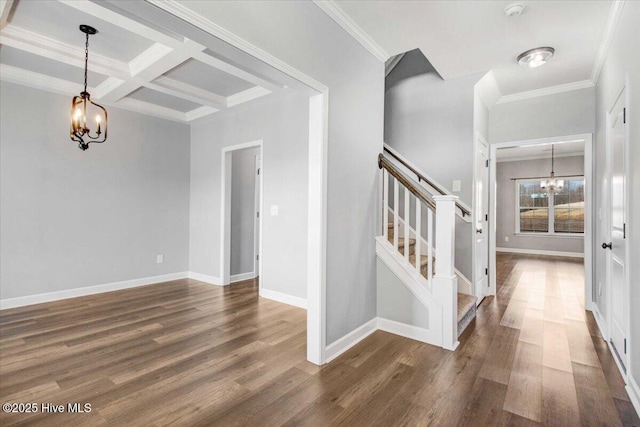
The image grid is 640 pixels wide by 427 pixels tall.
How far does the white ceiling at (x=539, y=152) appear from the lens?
705cm

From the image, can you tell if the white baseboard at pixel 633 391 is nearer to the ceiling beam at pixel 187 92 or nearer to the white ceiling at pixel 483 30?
the white ceiling at pixel 483 30

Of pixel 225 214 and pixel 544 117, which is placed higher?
pixel 544 117

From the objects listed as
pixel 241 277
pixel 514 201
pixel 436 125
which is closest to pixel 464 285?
pixel 436 125

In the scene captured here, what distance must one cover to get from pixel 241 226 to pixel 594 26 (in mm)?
4786

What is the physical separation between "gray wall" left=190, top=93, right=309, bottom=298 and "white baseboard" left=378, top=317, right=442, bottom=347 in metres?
1.14

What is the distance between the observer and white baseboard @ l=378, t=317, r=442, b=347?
2650 millimetres

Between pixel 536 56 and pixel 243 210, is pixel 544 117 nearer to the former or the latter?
pixel 536 56

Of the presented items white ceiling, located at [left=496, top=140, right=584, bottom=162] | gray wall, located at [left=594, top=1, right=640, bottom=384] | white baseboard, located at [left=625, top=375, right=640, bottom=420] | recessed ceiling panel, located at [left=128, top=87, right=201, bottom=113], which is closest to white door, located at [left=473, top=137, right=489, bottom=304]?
gray wall, located at [left=594, top=1, right=640, bottom=384]

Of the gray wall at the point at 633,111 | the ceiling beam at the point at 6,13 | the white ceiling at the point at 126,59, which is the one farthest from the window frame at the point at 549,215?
the ceiling beam at the point at 6,13

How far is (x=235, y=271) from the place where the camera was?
4.97 metres

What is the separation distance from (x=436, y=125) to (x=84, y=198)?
185 inches

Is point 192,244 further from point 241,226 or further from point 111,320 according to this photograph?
point 111,320

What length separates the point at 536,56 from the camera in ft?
10.2

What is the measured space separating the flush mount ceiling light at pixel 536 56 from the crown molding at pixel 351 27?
1.42 meters
